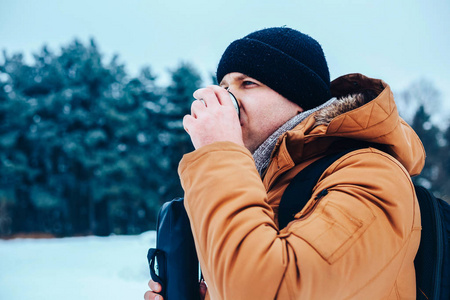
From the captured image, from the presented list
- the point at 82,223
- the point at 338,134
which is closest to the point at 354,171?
the point at 338,134

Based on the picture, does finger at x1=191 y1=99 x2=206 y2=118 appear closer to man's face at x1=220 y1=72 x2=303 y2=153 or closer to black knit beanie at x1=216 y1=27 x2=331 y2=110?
man's face at x1=220 y1=72 x2=303 y2=153

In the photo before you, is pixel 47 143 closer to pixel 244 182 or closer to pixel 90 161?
pixel 90 161

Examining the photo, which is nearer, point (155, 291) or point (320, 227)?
point (320, 227)

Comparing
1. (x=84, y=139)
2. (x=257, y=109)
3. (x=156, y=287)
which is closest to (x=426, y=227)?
(x=257, y=109)

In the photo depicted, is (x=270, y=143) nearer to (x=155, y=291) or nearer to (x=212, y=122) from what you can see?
(x=212, y=122)

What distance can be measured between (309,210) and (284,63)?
2.82 ft

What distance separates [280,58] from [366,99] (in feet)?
1.64

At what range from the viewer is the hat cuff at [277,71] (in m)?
1.53

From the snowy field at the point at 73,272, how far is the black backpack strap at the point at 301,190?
615 centimetres

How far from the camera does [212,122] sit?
1.07 m

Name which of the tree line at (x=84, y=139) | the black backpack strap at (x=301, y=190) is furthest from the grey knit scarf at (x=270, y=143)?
the tree line at (x=84, y=139)

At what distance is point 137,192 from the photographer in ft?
77.5

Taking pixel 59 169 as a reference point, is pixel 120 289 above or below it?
below

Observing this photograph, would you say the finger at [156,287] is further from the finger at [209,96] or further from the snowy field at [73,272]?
the snowy field at [73,272]
